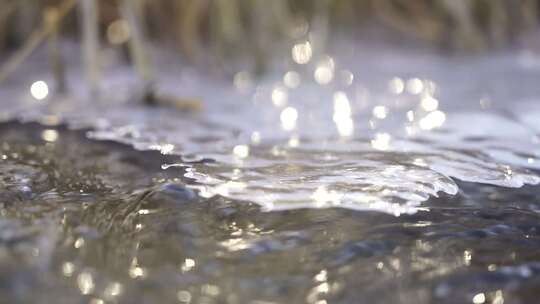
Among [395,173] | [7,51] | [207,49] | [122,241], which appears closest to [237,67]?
[207,49]

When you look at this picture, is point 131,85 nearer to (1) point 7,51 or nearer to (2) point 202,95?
(2) point 202,95

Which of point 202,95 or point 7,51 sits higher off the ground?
point 7,51

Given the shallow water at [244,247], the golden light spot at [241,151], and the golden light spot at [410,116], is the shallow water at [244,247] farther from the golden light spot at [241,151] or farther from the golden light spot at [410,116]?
the golden light spot at [410,116]

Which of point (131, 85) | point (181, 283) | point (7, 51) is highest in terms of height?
point (7, 51)

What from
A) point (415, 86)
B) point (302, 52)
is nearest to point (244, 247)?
point (415, 86)

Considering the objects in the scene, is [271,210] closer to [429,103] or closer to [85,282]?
[85,282]

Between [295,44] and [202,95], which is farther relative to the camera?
[295,44]

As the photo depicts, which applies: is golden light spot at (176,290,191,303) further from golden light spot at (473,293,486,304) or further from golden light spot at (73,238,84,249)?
golden light spot at (473,293,486,304)
